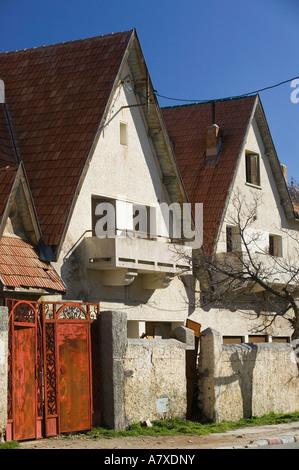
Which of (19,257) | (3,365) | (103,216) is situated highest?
(103,216)

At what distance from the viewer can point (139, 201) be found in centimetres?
2492

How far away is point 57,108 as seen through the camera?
918 inches

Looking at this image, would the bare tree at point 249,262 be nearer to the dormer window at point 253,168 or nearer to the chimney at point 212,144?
the dormer window at point 253,168

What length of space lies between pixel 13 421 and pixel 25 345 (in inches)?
52.6

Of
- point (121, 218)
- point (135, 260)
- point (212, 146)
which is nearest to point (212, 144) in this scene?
point (212, 146)

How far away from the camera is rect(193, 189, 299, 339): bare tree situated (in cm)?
2661

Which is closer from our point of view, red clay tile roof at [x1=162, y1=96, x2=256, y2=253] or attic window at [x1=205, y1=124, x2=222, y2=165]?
red clay tile roof at [x1=162, y1=96, x2=256, y2=253]

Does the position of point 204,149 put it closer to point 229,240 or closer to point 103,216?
point 229,240

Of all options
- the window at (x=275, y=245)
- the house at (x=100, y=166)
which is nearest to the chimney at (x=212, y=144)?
the window at (x=275, y=245)

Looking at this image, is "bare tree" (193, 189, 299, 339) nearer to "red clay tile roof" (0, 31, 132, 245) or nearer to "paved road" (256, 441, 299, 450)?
"red clay tile roof" (0, 31, 132, 245)

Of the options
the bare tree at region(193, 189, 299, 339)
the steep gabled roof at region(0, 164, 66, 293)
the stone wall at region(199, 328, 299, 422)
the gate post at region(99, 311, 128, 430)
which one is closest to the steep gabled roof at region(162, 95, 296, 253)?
the bare tree at region(193, 189, 299, 339)

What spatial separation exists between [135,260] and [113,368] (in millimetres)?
6749

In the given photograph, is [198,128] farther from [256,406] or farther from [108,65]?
[256,406]

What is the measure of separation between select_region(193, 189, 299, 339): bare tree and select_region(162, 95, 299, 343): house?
37mm
